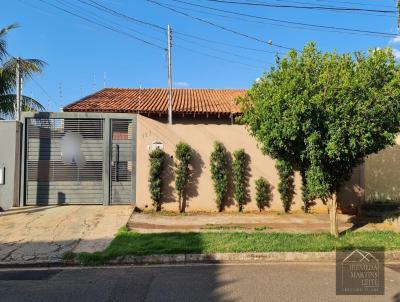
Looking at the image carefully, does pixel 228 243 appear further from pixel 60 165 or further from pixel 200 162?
pixel 60 165

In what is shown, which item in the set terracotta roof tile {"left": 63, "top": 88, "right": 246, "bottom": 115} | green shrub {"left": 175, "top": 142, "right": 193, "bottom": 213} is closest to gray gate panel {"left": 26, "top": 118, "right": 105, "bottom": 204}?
green shrub {"left": 175, "top": 142, "right": 193, "bottom": 213}

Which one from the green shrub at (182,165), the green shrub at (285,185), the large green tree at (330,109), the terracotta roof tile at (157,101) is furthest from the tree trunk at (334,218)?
the terracotta roof tile at (157,101)

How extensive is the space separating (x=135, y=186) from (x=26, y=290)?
710cm

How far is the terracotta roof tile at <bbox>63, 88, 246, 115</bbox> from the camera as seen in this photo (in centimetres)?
1852

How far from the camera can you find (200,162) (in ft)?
43.9

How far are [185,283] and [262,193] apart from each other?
700 cm

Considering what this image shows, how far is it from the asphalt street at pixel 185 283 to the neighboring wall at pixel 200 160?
217 inches

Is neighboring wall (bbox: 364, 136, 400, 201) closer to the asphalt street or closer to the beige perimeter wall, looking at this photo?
the beige perimeter wall

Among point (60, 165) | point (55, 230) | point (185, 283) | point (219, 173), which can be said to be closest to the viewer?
point (185, 283)

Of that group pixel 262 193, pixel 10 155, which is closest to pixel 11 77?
pixel 10 155

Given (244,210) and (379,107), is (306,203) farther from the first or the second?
(379,107)

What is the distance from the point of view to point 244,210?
1336 centimetres

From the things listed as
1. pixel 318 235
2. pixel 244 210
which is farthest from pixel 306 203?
pixel 318 235

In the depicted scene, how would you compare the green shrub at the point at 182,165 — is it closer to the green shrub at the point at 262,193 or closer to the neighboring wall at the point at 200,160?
the neighboring wall at the point at 200,160
